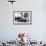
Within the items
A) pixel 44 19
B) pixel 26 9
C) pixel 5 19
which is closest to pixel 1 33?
pixel 5 19

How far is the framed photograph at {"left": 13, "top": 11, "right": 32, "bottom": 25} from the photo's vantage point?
5.41 metres

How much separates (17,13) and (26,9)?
41cm

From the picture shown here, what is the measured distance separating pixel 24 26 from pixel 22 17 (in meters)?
0.38

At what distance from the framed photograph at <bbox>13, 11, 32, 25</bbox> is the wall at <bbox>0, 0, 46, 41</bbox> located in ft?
0.41

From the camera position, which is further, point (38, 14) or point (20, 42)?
point (38, 14)

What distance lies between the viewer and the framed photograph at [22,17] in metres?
5.41

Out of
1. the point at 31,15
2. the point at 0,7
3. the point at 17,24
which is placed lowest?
the point at 17,24

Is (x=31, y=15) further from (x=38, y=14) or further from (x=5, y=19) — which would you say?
(x=5, y=19)

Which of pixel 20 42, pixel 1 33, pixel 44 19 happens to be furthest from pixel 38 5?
pixel 20 42

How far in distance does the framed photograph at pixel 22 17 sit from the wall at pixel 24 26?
12cm

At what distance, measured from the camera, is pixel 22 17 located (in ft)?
17.8

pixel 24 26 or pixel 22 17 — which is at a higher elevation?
pixel 22 17

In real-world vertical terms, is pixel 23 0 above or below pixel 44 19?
above

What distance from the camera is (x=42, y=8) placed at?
17.7ft
